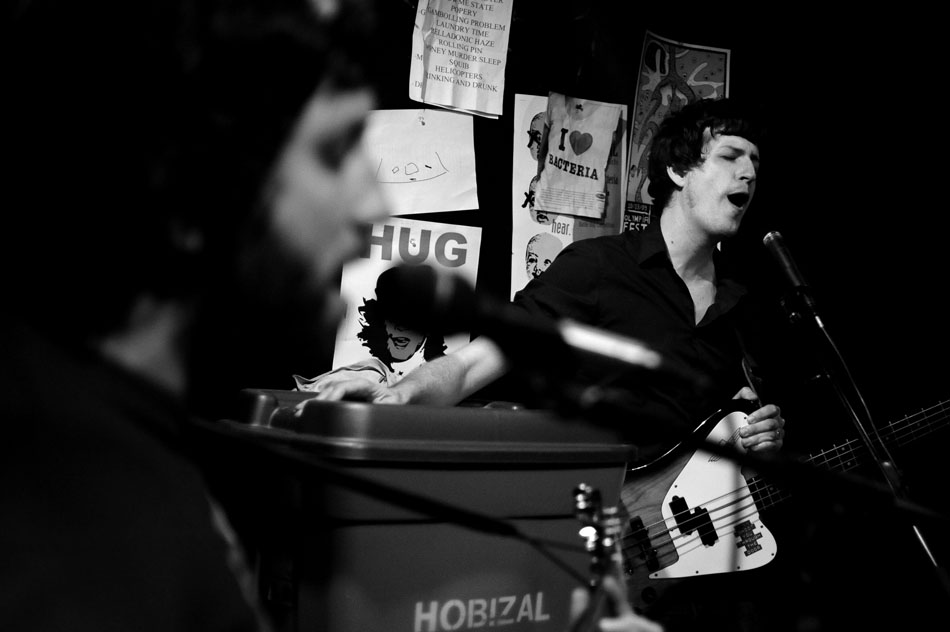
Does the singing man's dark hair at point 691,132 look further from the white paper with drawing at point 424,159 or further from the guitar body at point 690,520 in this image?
the guitar body at point 690,520

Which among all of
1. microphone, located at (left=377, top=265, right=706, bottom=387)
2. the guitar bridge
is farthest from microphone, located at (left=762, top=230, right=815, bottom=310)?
microphone, located at (left=377, top=265, right=706, bottom=387)

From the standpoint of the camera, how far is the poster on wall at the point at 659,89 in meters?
2.22

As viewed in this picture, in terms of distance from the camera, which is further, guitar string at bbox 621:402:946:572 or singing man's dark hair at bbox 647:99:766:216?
singing man's dark hair at bbox 647:99:766:216

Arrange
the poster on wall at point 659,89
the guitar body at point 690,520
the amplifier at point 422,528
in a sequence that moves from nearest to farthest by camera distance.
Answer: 1. the amplifier at point 422,528
2. the guitar body at point 690,520
3. the poster on wall at point 659,89

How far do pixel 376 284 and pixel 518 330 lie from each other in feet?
3.92

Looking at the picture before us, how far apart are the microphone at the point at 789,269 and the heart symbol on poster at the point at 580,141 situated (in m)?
0.60

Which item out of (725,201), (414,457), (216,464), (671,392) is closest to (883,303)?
(725,201)

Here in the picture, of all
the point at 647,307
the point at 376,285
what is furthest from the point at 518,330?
the point at 647,307

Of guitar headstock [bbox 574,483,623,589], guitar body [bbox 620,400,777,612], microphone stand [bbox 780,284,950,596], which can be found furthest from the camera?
guitar body [bbox 620,400,777,612]

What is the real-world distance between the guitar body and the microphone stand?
12.4 inches

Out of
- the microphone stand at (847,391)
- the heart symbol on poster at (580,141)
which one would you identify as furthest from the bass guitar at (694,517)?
the heart symbol on poster at (580,141)

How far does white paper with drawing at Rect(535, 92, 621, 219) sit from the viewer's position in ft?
6.71

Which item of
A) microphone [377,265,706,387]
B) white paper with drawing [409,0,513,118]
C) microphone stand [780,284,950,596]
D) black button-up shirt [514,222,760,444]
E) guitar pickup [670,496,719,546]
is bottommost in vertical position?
guitar pickup [670,496,719,546]

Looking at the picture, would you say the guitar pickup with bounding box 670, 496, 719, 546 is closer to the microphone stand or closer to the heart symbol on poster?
the microphone stand
